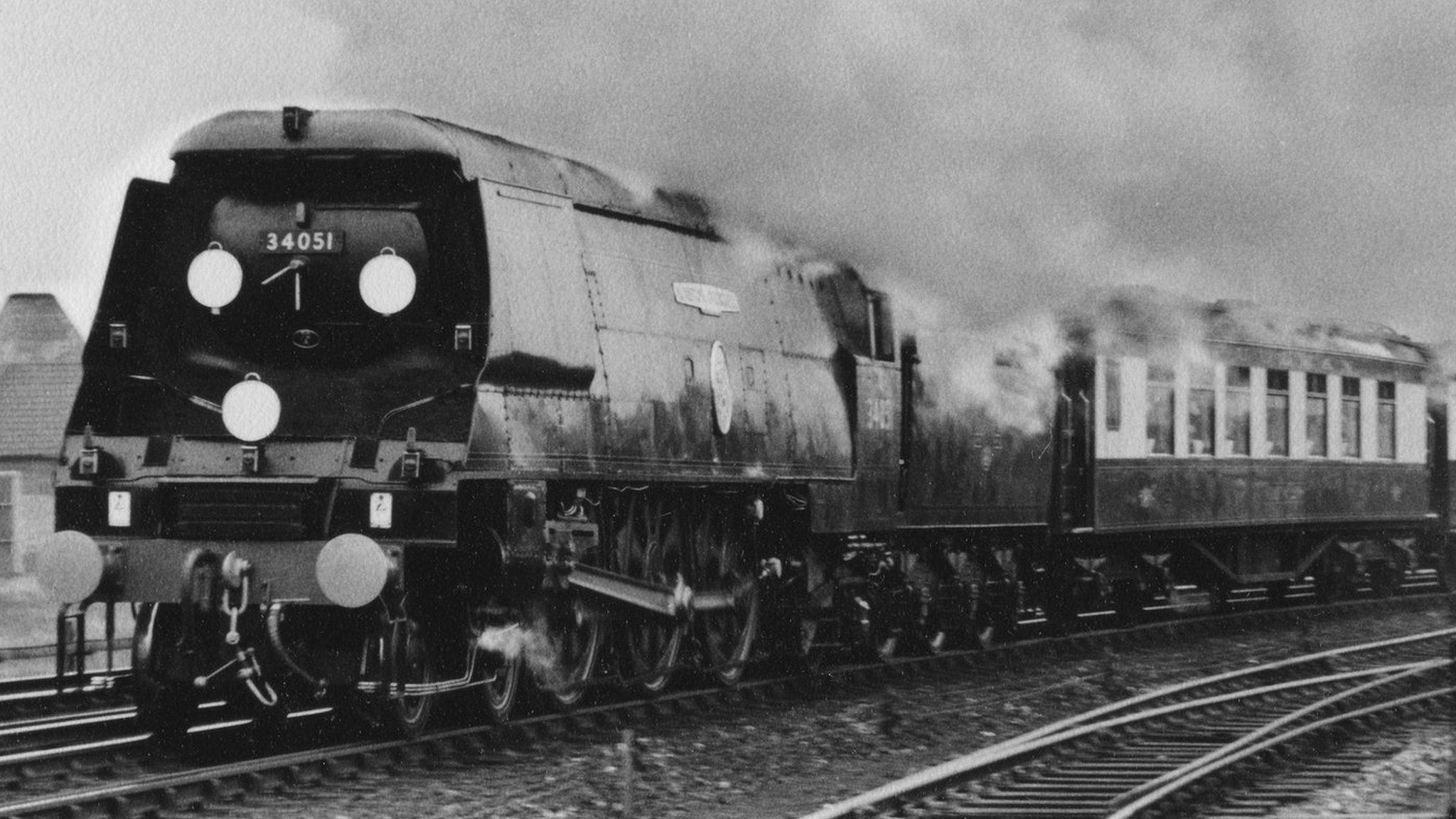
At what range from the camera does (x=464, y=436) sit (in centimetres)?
1005

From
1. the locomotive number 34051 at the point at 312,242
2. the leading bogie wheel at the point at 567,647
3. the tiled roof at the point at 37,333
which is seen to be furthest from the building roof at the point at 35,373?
the locomotive number 34051 at the point at 312,242

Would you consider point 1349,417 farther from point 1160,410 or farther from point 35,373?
point 35,373

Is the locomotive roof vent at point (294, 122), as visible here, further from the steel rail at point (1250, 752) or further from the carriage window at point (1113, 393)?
the carriage window at point (1113, 393)

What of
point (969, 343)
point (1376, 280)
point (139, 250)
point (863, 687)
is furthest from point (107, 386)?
point (1376, 280)

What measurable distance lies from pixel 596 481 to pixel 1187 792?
3.76 meters

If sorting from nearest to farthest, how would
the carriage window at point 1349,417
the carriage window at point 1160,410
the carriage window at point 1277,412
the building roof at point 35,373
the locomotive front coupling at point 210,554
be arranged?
1. the locomotive front coupling at point 210,554
2. the carriage window at point 1160,410
3. the carriage window at point 1277,412
4. the carriage window at point 1349,417
5. the building roof at point 35,373

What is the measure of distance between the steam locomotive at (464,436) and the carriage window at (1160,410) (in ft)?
14.0

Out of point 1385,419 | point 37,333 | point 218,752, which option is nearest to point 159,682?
point 218,752

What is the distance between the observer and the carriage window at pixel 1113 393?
18.5m

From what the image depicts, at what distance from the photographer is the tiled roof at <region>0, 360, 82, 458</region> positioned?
30.1 m

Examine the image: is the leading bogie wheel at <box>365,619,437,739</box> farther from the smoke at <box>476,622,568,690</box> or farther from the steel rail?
the steel rail

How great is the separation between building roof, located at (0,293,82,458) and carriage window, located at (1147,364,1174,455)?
16497mm

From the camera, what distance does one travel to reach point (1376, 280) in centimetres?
1755

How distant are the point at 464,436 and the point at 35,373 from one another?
82.0 feet
